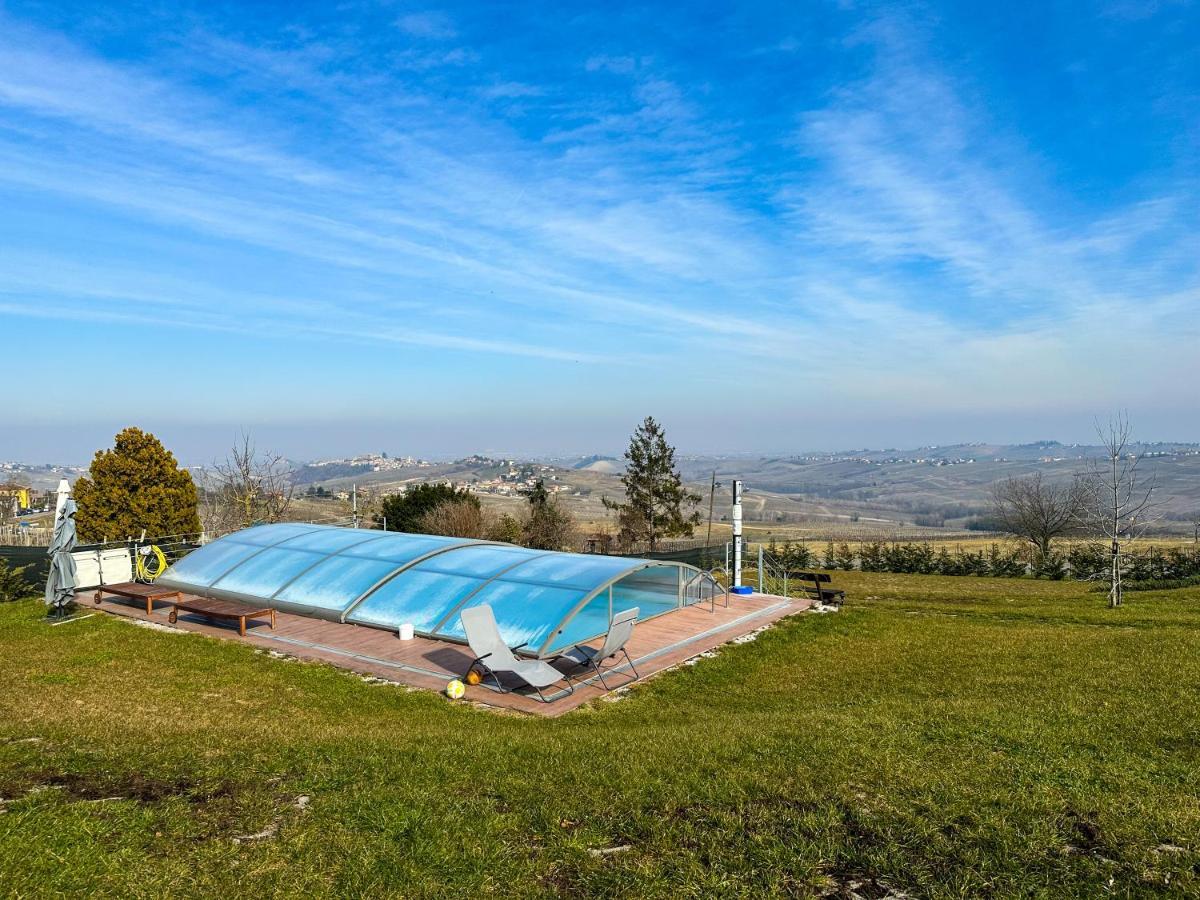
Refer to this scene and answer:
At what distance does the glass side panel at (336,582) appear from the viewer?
14039 millimetres

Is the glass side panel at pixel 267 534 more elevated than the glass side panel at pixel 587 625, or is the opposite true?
the glass side panel at pixel 267 534

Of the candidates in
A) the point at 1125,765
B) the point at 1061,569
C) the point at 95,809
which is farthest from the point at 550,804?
the point at 1061,569

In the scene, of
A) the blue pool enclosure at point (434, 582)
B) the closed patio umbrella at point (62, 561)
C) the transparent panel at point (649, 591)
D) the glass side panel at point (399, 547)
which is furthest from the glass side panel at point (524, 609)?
the closed patio umbrella at point (62, 561)

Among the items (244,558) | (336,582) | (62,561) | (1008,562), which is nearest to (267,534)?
(244,558)

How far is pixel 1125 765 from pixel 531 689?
22.4 feet

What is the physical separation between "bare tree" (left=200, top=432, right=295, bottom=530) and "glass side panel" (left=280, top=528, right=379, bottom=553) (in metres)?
14.2

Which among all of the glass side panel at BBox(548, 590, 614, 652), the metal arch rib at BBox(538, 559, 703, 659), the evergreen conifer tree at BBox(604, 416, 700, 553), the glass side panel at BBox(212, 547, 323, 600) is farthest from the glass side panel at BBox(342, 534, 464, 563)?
the evergreen conifer tree at BBox(604, 416, 700, 553)

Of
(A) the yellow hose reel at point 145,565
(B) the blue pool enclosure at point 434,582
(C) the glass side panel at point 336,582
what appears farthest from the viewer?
(A) the yellow hose reel at point 145,565

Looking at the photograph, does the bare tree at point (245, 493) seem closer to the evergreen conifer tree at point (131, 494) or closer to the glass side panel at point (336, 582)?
the evergreen conifer tree at point (131, 494)

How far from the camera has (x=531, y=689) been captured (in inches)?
395

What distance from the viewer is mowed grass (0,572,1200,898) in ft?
13.3

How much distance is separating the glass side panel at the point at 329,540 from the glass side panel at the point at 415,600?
9.31 ft

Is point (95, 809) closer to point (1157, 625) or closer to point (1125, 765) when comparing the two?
point (1125, 765)

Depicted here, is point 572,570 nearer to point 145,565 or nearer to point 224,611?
point 224,611
